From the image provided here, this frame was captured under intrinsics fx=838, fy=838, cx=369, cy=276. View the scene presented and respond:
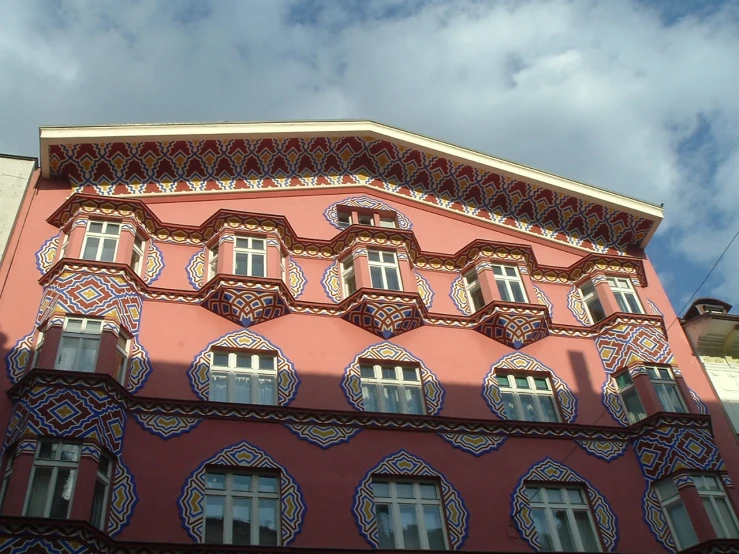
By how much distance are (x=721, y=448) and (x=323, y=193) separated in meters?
11.8

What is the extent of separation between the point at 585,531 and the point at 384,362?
538 cm

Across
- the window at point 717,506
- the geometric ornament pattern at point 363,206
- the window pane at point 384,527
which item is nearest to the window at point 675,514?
the window at point 717,506

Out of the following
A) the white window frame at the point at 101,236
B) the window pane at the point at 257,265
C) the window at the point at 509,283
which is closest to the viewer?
the white window frame at the point at 101,236

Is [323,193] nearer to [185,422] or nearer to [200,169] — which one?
[200,169]

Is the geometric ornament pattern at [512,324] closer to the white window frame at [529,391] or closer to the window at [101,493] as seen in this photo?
the white window frame at [529,391]

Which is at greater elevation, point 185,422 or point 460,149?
point 460,149

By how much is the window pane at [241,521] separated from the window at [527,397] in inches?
242

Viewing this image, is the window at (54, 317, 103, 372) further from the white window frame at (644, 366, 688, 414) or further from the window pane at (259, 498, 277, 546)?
the white window frame at (644, 366, 688, 414)

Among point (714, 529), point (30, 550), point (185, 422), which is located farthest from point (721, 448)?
point (30, 550)

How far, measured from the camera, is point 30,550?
Answer: 12.7 meters

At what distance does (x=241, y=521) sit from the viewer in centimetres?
1478

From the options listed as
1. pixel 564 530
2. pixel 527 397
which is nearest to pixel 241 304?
pixel 527 397

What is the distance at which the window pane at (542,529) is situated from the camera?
15867 millimetres

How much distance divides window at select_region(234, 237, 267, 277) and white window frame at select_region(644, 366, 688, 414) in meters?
9.28
